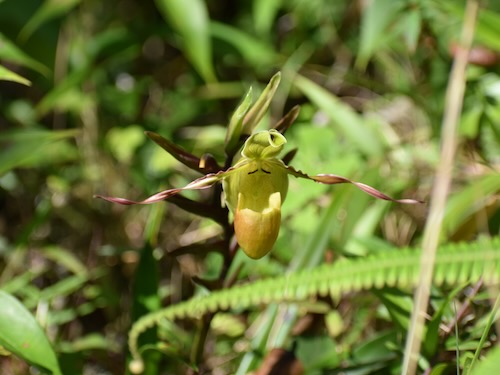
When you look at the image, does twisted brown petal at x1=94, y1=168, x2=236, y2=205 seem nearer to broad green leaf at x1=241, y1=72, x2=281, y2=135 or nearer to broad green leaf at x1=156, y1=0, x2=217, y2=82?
broad green leaf at x1=241, y1=72, x2=281, y2=135

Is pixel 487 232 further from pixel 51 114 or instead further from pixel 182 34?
pixel 51 114

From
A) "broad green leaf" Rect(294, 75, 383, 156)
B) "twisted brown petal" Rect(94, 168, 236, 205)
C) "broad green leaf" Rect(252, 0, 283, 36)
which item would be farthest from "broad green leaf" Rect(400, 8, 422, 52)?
"twisted brown petal" Rect(94, 168, 236, 205)

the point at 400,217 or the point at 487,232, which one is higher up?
the point at 487,232

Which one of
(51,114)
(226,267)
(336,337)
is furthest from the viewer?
(51,114)

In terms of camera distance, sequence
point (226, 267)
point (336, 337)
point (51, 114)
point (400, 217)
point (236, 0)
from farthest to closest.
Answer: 1. point (236, 0)
2. point (51, 114)
3. point (400, 217)
4. point (336, 337)
5. point (226, 267)

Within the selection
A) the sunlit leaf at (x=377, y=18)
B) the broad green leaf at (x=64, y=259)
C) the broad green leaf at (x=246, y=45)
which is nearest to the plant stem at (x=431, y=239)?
the sunlit leaf at (x=377, y=18)

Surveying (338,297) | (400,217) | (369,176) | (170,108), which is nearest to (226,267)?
(338,297)

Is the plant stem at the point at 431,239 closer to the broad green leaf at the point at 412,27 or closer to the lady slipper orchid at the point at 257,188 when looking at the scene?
the lady slipper orchid at the point at 257,188

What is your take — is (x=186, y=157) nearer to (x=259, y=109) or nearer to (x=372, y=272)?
(x=259, y=109)
